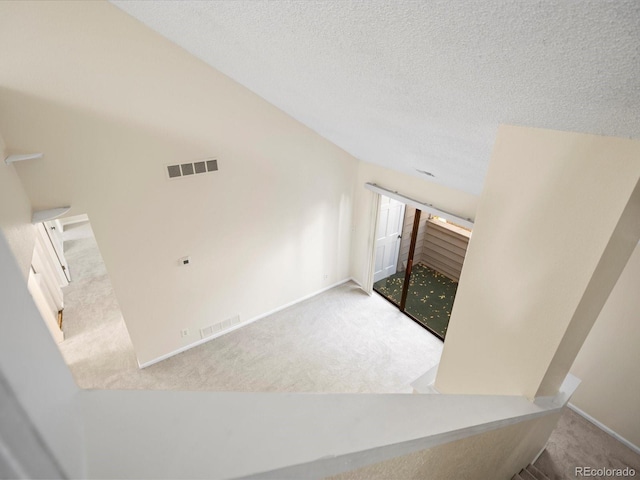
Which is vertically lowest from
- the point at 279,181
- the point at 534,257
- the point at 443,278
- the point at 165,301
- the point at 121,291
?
the point at 443,278

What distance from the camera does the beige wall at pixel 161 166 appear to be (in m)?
2.58

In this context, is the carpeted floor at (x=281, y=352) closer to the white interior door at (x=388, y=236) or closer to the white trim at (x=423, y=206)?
the white interior door at (x=388, y=236)

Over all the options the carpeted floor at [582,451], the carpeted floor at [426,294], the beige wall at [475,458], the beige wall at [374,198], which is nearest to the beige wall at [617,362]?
the carpeted floor at [582,451]

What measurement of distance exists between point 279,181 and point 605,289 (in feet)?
10.9

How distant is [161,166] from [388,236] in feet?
12.2

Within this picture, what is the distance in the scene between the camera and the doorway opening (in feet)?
17.2

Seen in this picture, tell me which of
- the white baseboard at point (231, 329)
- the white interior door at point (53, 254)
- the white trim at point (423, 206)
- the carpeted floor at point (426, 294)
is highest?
the white trim at point (423, 206)

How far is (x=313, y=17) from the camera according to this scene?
4.44ft

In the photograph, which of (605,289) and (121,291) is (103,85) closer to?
(121,291)

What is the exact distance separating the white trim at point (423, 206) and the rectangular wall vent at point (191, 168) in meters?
2.23

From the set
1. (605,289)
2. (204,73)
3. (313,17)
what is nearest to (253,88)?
(204,73)

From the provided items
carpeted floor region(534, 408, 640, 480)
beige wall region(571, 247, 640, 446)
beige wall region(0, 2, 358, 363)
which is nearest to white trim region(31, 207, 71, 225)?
beige wall region(0, 2, 358, 363)

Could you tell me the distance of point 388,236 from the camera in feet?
18.4

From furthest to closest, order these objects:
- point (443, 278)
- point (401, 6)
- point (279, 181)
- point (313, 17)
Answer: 1. point (443, 278)
2. point (279, 181)
3. point (313, 17)
4. point (401, 6)
